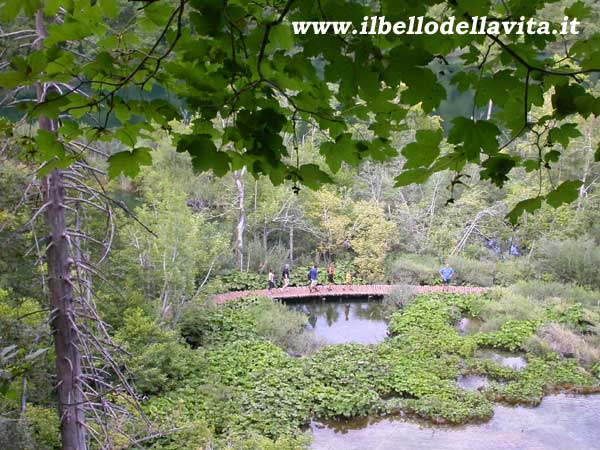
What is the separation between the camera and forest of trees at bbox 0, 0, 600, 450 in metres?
1.15

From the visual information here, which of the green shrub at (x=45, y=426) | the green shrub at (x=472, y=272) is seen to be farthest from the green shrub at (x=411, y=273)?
the green shrub at (x=45, y=426)

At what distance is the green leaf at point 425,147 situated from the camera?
3.88 ft

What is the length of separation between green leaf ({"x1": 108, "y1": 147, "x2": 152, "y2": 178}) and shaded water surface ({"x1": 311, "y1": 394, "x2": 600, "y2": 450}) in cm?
686

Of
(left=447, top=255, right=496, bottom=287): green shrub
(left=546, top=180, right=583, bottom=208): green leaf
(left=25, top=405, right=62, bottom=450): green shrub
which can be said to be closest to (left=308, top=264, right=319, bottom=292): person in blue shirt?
(left=447, top=255, right=496, bottom=287): green shrub

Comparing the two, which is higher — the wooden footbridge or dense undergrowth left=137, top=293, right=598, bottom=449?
the wooden footbridge

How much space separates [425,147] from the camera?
3.89 feet

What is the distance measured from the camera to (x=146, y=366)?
803cm

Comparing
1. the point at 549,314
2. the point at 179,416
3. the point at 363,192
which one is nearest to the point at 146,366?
the point at 179,416

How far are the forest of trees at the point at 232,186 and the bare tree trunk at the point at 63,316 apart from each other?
Result: 0.05 ft

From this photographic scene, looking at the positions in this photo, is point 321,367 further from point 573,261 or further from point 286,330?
point 573,261

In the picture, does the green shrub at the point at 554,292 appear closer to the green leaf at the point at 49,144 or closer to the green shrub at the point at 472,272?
the green shrub at the point at 472,272

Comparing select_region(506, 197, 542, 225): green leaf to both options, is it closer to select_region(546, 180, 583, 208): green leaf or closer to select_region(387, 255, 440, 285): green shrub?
select_region(546, 180, 583, 208): green leaf

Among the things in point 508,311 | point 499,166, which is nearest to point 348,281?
point 508,311

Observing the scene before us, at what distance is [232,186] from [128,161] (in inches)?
503
